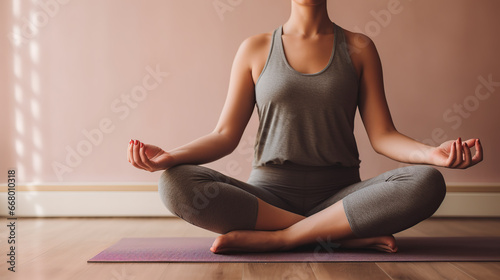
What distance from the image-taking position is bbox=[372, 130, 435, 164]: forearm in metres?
1.45

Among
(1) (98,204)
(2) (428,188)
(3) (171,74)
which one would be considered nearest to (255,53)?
(2) (428,188)

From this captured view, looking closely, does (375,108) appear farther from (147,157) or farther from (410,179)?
(147,157)

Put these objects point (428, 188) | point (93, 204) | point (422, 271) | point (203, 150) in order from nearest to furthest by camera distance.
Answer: point (422, 271), point (428, 188), point (203, 150), point (93, 204)

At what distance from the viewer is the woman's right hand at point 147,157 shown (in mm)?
1346

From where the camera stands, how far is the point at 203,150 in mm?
1556

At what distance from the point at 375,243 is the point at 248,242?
1.19 ft

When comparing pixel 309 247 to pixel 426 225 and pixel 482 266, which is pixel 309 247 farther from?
pixel 426 225

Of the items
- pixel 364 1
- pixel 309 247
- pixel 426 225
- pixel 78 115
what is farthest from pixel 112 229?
pixel 364 1

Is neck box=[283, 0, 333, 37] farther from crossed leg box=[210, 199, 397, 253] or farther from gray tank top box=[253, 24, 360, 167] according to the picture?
crossed leg box=[210, 199, 397, 253]

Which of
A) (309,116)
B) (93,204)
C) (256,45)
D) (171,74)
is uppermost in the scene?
(256,45)

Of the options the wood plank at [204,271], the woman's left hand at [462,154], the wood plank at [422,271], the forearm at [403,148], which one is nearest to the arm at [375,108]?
the forearm at [403,148]

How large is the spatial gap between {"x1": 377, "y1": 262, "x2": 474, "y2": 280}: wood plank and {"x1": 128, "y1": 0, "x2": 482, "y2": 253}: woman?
14 cm

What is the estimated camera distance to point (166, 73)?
8.21 feet

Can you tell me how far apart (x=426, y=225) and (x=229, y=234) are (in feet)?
3.57
